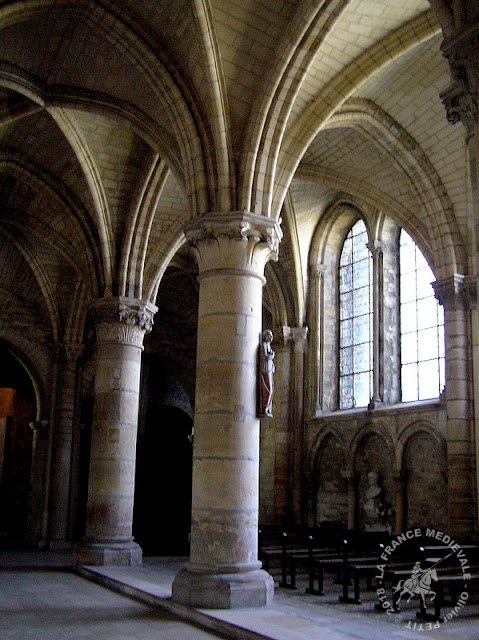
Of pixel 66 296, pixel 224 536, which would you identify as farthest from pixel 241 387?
pixel 66 296

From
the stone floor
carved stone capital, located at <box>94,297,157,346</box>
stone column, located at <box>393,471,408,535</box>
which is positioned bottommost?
the stone floor

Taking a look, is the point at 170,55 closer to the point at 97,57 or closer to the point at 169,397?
the point at 97,57

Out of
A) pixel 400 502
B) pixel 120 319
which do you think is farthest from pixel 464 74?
pixel 400 502

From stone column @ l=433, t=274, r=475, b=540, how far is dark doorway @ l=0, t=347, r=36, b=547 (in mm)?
17260

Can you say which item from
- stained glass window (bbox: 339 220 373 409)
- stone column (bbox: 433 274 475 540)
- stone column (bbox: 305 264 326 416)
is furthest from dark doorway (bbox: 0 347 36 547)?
stone column (bbox: 433 274 475 540)

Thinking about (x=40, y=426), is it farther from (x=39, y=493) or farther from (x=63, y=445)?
(x=39, y=493)

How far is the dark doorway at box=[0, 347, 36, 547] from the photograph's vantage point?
27.2 meters

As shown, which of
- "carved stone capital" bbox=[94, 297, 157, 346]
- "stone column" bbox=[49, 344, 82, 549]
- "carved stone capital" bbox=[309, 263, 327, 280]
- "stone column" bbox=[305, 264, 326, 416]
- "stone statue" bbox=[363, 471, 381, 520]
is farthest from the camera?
"stone column" bbox=[49, 344, 82, 549]

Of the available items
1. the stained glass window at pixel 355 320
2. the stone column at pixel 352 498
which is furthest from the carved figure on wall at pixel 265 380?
the stained glass window at pixel 355 320

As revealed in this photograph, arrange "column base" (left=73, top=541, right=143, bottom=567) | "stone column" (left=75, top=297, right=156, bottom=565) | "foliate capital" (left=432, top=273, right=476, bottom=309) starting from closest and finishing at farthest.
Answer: "column base" (left=73, top=541, right=143, bottom=567) → "foliate capital" (left=432, top=273, right=476, bottom=309) → "stone column" (left=75, top=297, right=156, bottom=565)

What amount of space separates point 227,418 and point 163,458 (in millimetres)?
17700

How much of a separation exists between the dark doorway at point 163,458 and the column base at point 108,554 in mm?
11648

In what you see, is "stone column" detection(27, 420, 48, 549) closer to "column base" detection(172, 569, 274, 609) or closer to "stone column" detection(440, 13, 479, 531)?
"column base" detection(172, 569, 274, 609)

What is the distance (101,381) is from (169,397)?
11.8m
